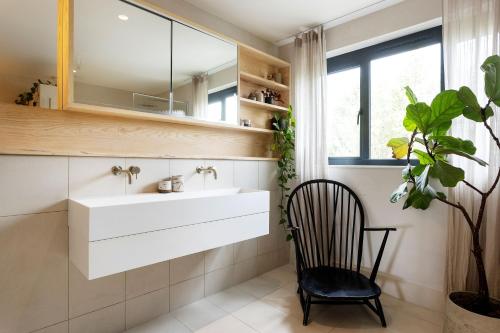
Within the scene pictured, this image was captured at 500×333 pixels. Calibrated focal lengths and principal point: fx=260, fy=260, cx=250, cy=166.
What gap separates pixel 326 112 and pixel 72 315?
2442mm

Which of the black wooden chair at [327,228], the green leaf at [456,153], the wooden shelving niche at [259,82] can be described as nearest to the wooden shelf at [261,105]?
the wooden shelving niche at [259,82]

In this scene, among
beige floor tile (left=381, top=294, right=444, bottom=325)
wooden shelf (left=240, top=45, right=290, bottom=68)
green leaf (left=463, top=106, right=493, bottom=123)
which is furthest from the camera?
wooden shelf (left=240, top=45, right=290, bottom=68)

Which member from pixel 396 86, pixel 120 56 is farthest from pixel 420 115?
pixel 120 56

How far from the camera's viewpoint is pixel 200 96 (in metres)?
2.15

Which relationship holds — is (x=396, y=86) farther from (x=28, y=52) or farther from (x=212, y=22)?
(x=28, y=52)

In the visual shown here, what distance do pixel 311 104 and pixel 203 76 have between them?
1.08 metres

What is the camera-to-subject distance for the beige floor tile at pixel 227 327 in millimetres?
1729

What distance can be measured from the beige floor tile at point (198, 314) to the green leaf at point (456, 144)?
184 cm

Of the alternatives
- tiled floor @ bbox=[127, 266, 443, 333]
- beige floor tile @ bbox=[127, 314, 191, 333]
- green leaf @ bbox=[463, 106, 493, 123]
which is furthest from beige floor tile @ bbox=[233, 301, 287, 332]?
green leaf @ bbox=[463, 106, 493, 123]

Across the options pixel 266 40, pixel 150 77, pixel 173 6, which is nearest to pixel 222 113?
pixel 150 77

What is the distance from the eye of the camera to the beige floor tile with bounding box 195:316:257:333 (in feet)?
5.67

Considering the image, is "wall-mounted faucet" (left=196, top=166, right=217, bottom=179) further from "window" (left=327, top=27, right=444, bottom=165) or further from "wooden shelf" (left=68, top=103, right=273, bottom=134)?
"window" (left=327, top=27, right=444, bottom=165)

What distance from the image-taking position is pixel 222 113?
232 centimetres

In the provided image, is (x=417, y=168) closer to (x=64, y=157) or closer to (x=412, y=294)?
(x=412, y=294)
